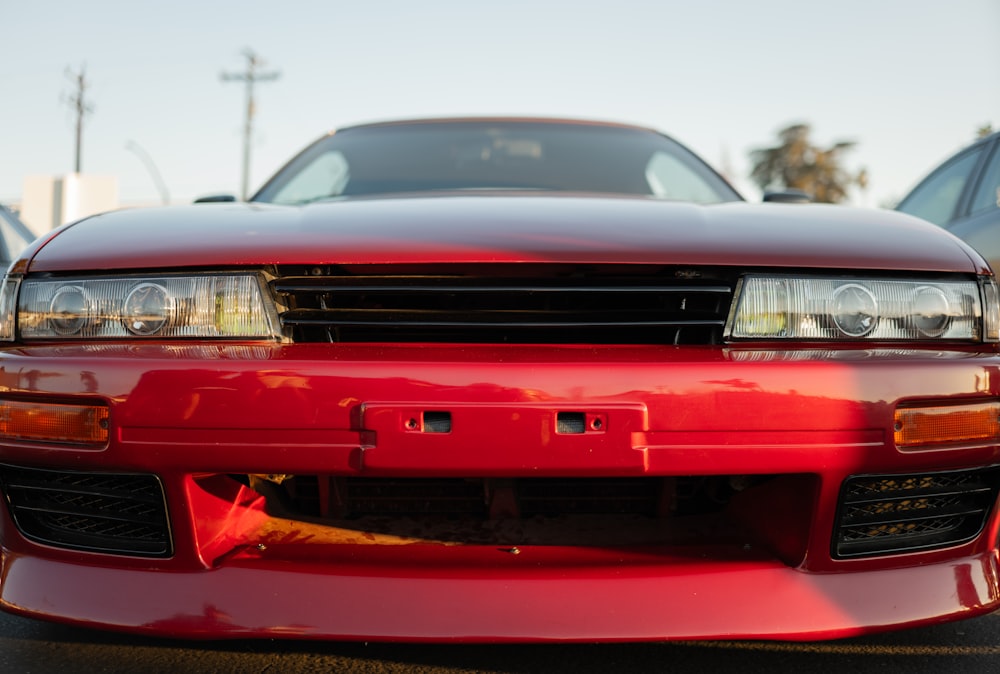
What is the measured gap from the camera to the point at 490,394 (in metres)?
1.52

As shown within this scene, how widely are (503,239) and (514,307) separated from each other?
0.45ft

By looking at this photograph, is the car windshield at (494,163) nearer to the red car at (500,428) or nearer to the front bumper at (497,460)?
the red car at (500,428)

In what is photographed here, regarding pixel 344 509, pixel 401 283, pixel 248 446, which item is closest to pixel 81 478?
pixel 248 446

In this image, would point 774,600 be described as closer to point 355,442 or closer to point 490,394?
point 490,394

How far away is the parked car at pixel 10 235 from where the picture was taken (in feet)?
19.0

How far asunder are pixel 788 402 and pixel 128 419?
1179mm

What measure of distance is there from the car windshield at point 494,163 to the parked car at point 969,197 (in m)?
1.78

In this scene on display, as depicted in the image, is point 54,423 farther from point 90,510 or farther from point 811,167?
point 811,167

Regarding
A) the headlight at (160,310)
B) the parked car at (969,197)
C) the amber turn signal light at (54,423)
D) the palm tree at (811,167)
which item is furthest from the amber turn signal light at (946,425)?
the palm tree at (811,167)

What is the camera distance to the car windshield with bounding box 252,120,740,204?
291 cm

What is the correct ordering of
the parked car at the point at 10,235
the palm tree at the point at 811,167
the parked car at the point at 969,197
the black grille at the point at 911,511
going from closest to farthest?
the black grille at the point at 911,511 → the parked car at the point at 969,197 → the parked car at the point at 10,235 → the palm tree at the point at 811,167

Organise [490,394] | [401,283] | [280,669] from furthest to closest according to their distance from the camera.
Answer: [280,669], [401,283], [490,394]

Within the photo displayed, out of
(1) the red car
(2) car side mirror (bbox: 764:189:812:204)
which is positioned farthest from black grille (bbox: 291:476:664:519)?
(2) car side mirror (bbox: 764:189:812:204)

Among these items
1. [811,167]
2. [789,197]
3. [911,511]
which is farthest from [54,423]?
[811,167]
